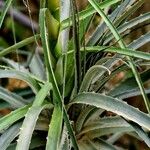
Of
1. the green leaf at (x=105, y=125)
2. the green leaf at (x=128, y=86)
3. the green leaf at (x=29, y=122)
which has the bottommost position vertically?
the green leaf at (x=29, y=122)

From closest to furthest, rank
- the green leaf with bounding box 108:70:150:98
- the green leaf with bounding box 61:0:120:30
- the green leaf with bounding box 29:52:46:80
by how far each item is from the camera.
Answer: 1. the green leaf with bounding box 61:0:120:30
2. the green leaf with bounding box 108:70:150:98
3. the green leaf with bounding box 29:52:46:80

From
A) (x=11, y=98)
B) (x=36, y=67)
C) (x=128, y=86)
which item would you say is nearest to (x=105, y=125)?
(x=128, y=86)

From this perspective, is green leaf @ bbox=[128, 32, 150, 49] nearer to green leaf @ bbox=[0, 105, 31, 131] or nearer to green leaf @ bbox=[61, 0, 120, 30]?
green leaf @ bbox=[61, 0, 120, 30]

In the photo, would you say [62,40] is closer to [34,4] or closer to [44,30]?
[44,30]

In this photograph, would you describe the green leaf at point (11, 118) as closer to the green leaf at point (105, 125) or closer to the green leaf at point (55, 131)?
the green leaf at point (55, 131)

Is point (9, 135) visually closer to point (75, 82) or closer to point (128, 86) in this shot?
point (75, 82)

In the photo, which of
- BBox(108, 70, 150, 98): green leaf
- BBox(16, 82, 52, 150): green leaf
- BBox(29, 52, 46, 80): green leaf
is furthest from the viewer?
BBox(29, 52, 46, 80): green leaf

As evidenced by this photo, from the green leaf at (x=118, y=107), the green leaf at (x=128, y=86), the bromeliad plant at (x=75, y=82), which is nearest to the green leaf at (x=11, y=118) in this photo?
the bromeliad plant at (x=75, y=82)

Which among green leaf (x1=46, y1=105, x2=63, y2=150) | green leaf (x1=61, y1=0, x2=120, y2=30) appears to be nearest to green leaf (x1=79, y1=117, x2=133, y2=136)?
green leaf (x1=46, y1=105, x2=63, y2=150)
